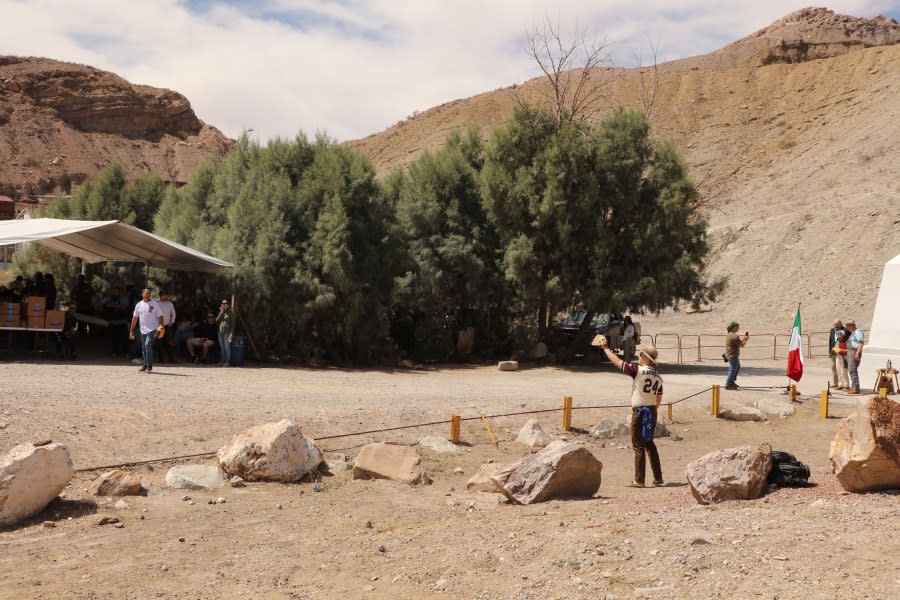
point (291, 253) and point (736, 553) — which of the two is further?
point (291, 253)

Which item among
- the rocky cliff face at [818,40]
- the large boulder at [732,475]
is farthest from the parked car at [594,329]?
the rocky cliff face at [818,40]

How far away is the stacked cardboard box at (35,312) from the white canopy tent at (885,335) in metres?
18.4

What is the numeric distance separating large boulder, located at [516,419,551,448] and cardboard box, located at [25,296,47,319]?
10256 millimetres

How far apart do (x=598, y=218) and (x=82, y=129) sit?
3067 inches

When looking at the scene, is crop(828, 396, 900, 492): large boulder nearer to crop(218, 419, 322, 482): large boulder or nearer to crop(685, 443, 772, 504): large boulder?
crop(685, 443, 772, 504): large boulder

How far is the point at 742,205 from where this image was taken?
56219 millimetres

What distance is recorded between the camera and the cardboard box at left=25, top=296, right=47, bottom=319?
56.0 feet

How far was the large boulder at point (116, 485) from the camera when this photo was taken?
9070mm

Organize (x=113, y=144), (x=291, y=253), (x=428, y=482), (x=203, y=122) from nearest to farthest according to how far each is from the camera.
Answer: (x=428, y=482) < (x=291, y=253) < (x=113, y=144) < (x=203, y=122)

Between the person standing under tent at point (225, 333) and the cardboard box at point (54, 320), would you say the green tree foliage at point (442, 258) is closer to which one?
the person standing under tent at point (225, 333)

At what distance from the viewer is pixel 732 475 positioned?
8.30 metres

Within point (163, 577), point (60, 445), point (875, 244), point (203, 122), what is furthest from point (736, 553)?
point (203, 122)

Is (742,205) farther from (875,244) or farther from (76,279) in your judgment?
(76,279)

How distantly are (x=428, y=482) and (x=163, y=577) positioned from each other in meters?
4.19
